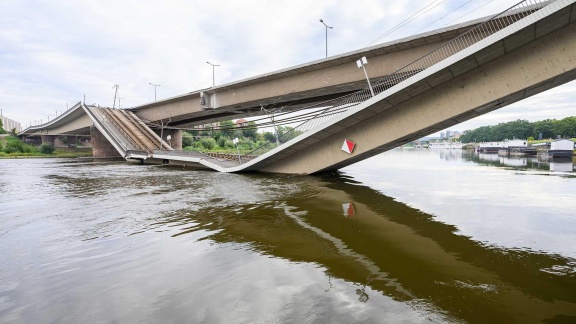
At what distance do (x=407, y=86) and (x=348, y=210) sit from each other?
687cm

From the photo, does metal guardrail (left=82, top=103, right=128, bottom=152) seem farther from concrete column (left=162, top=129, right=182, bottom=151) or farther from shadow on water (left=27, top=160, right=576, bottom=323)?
shadow on water (left=27, top=160, right=576, bottom=323)

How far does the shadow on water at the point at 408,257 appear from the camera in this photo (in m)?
3.65

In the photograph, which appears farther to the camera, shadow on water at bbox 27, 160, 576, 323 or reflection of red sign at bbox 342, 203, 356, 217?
reflection of red sign at bbox 342, 203, 356, 217

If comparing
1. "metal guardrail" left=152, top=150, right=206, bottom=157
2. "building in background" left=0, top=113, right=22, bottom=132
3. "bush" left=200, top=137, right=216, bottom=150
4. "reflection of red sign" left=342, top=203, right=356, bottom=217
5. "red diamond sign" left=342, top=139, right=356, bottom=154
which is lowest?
"reflection of red sign" left=342, top=203, right=356, bottom=217

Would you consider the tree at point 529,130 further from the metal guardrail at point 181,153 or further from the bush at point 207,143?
the metal guardrail at point 181,153

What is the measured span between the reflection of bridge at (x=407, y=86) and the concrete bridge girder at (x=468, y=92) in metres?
0.03

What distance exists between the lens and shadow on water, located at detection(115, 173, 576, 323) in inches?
144

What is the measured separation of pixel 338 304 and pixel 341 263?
1354mm

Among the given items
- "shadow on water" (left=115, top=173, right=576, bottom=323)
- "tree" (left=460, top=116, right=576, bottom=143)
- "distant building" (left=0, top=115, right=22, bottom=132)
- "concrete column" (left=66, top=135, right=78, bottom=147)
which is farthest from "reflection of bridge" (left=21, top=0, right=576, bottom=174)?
"distant building" (left=0, top=115, right=22, bottom=132)

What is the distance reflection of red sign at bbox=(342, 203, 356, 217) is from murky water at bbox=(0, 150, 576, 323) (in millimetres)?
91

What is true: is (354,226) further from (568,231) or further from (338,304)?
(568,231)

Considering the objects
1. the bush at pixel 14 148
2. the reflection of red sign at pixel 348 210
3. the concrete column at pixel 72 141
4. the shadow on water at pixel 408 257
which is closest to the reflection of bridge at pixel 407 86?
the reflection of red sign at pixel 348 210

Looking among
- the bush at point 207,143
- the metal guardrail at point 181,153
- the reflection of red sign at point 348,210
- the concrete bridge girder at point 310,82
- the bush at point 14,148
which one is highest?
the concrete bridge girder at point 310,82

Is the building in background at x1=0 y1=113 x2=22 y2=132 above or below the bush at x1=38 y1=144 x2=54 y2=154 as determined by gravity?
above
